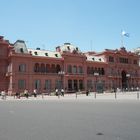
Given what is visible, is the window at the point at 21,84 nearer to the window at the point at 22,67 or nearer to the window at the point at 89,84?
the window at the point at 22,67

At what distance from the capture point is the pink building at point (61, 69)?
222 feet

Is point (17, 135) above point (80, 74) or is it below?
below

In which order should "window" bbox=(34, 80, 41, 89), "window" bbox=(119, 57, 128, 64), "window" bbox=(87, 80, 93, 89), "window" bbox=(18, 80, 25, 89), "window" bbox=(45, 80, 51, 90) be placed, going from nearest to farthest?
1. "window" bbox=(18, 80, 25, 89)
2. "window" bbox=(34, 80, 41, 89)
3. "window" bbox=(45, 80, 51, 90)
4. "window" bbox=(87, 80, 93, 89)
5. "window" bbox=(119, 57, 128, 64)

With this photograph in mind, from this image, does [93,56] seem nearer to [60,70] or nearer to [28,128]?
[60,70]

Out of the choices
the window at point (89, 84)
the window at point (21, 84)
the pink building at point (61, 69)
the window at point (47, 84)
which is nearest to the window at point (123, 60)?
the pink building at point (61, 69)

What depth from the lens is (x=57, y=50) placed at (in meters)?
81.7

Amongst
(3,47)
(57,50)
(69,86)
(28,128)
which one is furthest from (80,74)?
(28,128)

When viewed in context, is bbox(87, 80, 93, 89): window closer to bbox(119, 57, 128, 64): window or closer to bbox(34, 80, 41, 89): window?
bbox(34, 80, 41, 89): window

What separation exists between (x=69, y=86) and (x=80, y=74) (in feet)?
18.5

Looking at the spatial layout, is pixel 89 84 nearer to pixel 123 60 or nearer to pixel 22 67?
pixel 123 60

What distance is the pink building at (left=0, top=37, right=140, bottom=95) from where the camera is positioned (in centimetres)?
6762

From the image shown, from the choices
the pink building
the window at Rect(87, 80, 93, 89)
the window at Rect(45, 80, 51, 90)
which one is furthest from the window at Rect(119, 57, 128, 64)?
the window at Rect(45, 80, 51, 90)

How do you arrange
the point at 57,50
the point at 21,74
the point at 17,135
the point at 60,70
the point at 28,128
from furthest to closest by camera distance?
the point at 57,50 < the point at 60,70 < the point at 21,74 < the point at 28,128 < the point at 17,135

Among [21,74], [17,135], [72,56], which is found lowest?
[17,135]
